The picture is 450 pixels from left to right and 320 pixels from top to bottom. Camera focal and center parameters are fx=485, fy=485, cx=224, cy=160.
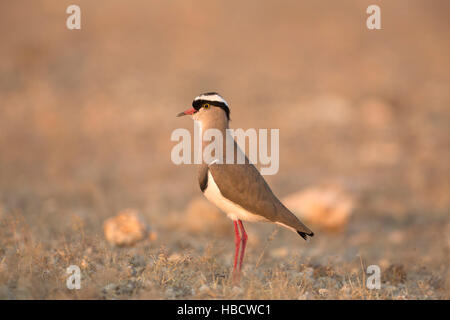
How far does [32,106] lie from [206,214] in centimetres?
1103

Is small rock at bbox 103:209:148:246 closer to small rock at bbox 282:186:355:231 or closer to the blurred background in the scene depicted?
the blurred background

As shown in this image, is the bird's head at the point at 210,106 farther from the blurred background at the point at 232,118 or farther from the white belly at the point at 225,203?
the blurred background at the point at 232,118

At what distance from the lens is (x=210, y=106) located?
17.8ft

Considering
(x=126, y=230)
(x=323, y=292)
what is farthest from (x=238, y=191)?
(x=126, y=230)

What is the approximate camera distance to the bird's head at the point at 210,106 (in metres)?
5.40

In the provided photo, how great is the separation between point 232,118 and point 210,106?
11915 mm

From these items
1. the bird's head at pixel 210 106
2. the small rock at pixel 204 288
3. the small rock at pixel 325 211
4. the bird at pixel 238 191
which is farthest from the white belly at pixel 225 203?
the small rock at pixel 325 211

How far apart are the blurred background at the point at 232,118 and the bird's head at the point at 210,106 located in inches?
72.9

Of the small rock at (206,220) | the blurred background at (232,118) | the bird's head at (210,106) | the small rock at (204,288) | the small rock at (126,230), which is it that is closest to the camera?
the small rock at (204,288)

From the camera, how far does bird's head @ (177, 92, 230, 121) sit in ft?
17.7

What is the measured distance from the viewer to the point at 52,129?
53.3ft

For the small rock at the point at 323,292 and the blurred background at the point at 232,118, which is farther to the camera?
the blurred background at the point at 232,118

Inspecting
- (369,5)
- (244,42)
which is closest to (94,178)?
(244,42)

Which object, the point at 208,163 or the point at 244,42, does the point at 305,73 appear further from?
the point at 208,163
